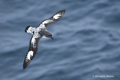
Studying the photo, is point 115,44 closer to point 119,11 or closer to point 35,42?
point 119,11

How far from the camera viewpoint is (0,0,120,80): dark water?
16062 mm

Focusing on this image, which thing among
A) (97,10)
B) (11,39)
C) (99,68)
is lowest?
(99,68)

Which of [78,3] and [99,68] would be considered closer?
[99,68]

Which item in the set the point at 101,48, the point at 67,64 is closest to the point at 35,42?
the point at 67,64

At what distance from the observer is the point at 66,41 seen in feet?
56.5

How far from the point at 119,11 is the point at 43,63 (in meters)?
4.95

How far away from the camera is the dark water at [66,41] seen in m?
16.1

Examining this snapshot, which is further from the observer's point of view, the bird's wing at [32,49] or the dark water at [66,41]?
the dark water at [66,41]

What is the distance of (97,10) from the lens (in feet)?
60.5

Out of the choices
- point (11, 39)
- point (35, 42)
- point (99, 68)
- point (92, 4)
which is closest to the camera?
point (35, 42)

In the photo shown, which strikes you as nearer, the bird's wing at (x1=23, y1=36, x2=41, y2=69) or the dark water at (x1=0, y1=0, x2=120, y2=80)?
the bird's wing at (x1=23, y1=36, x2=41, y2=69)

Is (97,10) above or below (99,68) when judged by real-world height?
above

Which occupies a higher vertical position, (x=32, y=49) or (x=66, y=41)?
(x=66, y=41)

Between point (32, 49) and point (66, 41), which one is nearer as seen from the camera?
point (32, 49)
